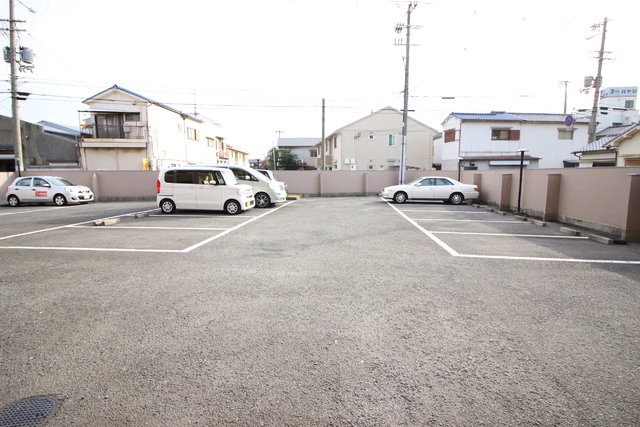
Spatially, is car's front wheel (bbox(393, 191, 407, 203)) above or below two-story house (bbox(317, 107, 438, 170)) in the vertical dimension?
below

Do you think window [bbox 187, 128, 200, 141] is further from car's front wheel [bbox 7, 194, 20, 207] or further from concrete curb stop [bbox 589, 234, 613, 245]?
concrete curb stop [bbox 589, 234, 613, 245]

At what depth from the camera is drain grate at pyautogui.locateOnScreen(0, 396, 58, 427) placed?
2.06 metres

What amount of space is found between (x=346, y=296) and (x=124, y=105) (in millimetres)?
25993

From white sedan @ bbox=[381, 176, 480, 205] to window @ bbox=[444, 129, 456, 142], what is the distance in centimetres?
1671

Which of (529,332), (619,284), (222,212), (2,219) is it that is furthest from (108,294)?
(2,219)

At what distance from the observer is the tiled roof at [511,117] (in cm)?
2972

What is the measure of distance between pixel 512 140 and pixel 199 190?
1131 inches

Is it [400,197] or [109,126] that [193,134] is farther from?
[400,197]

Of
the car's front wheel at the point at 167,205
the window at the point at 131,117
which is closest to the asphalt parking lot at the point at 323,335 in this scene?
the car's front wheel at the point at 167,205

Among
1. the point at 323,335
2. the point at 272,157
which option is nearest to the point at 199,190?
the point at 323,335

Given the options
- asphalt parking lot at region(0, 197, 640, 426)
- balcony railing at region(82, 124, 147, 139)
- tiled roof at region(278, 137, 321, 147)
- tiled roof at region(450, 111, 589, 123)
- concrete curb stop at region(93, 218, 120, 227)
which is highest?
tiled roof at region(278, 137, 321, 147)

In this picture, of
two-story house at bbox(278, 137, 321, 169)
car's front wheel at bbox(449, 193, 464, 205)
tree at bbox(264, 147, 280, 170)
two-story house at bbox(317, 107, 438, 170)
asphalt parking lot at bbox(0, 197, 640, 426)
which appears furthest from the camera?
two-story house at bbox(278, 137, 321, 169)

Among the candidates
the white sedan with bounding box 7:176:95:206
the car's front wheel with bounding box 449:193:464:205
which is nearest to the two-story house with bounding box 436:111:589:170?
the car's front wheel with bounding box 449:193:464:205

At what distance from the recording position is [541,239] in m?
7.75
